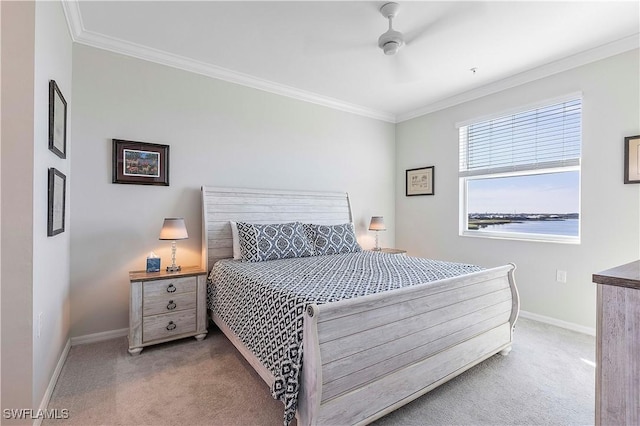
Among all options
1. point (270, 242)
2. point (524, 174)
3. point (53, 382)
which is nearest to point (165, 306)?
point (53, 382)

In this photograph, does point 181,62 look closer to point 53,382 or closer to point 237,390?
point 53,382

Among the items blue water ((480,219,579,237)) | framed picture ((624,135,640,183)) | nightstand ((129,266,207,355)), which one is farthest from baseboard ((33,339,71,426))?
framed picture ((624,135,640,183))

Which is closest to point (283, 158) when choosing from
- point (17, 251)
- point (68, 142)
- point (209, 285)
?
point (209, 285)

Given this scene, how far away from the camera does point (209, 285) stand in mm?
2951

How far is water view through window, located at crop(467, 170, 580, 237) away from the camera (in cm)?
314

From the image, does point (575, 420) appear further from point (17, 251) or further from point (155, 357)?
point (17, 251)

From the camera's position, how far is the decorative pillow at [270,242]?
2.97 meters

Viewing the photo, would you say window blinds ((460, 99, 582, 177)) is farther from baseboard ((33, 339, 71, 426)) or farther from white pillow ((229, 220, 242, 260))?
baseboard ((33, 339, 71, 426))

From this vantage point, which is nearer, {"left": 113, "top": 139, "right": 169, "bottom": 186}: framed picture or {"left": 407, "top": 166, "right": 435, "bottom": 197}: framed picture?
{"left": 113, "top": 139, "right": 169, "bottom": 186}: framed picture

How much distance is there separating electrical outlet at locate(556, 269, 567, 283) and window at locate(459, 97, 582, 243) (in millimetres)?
335

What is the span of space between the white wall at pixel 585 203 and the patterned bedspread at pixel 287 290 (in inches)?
56.6

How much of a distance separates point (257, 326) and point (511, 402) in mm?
1660

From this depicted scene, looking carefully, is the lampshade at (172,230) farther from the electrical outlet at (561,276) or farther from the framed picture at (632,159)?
the framed picture at (632,159)

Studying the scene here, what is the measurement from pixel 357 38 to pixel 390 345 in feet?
8.20
